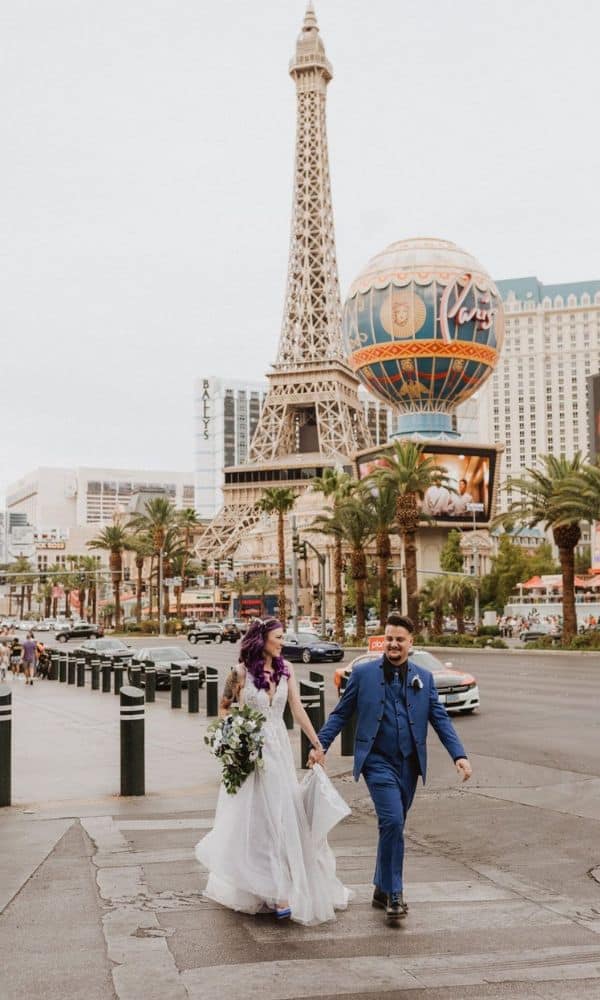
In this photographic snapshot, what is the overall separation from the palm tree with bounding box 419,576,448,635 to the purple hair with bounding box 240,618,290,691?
48137mm

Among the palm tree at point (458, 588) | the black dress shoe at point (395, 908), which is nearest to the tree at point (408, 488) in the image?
the palm tree at point (458, 588)

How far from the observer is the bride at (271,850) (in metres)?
6.00

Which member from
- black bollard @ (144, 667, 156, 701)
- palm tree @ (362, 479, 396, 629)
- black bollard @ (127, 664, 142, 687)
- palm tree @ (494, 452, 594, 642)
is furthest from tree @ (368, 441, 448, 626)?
black bollard @ (144, 667, 156, 701)

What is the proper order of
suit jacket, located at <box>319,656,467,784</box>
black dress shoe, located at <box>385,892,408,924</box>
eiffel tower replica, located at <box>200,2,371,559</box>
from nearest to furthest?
black dress shoe, located at <box>385,892,408,924</box> < suit jacket, located at <box>319,656,467,784</box> < eiffel tower replica, located at <box>200,2,371,559</box>

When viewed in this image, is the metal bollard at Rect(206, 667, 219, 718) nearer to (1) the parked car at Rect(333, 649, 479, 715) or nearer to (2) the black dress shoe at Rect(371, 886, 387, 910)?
(1) the parked car at Rect(333, 649, 479, 715)

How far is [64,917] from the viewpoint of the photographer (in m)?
6.08

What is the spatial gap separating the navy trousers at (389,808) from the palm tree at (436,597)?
48.3 m

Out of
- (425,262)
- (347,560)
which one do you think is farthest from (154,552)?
(425,262)

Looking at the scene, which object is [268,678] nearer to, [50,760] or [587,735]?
[50,760]

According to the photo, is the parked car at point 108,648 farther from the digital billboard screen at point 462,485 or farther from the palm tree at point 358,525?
the digital billboard screen at point 462,485

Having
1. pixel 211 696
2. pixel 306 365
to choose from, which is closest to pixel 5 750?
pixel 211 696

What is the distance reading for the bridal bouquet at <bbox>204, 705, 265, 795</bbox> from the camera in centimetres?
629

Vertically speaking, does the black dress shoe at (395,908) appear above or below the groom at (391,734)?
below

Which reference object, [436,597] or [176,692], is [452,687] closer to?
[176,692]
